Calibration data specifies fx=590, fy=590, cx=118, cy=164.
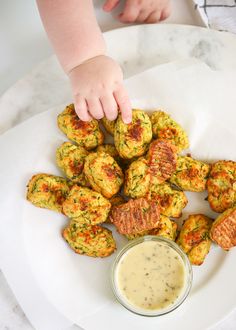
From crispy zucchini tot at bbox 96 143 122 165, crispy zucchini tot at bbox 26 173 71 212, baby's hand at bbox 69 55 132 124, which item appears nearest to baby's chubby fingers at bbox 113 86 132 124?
baby's hand at bbox 69 55 132 124

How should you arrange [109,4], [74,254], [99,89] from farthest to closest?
[109,4], [74,254], [99,89]

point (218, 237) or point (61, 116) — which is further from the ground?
point (61, 116)

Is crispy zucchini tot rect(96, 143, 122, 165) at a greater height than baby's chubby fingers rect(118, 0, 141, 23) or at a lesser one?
lesser

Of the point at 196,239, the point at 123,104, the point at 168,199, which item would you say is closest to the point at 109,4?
the point at 123,104

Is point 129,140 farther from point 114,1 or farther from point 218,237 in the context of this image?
point 114,1

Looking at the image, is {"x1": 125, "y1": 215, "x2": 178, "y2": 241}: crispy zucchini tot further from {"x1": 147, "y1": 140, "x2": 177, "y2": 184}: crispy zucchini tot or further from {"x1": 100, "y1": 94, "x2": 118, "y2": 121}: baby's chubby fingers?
{"x1": 100, "y1": 94, "x2": 118, "y2": 121}: baby's chubby fingers

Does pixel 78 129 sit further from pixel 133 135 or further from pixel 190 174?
pixel 190 174

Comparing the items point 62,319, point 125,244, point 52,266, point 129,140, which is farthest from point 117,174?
point 62,319
